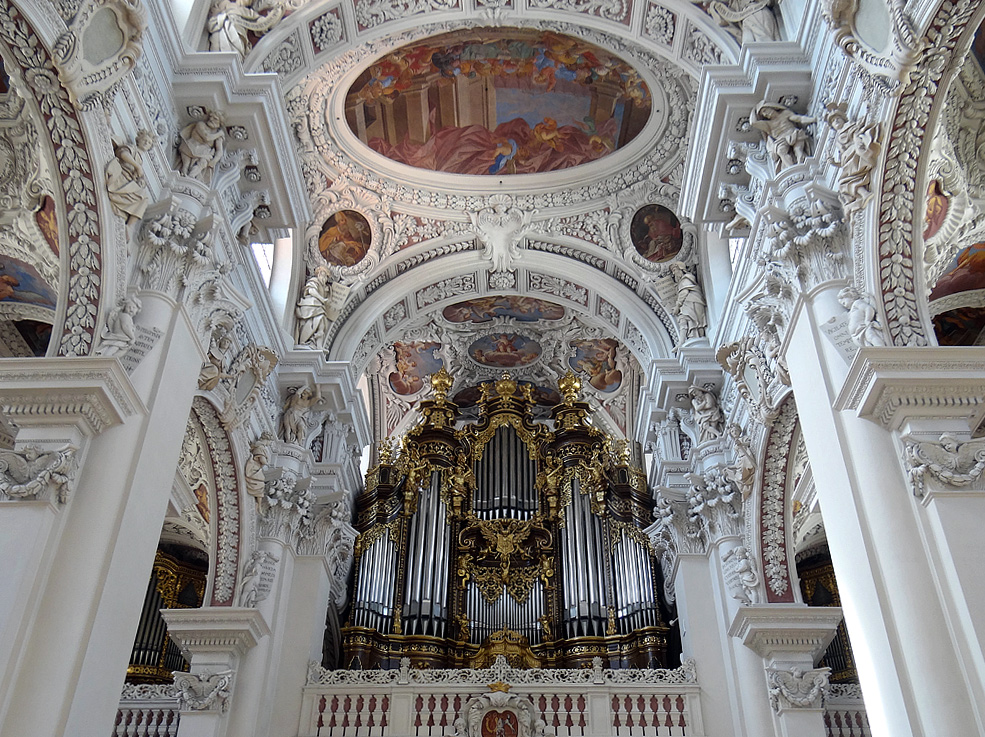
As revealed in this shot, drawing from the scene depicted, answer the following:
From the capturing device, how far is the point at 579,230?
584 inches

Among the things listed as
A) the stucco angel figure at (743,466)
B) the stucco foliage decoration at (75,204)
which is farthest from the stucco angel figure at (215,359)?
the stucco angel figure at (743,466)

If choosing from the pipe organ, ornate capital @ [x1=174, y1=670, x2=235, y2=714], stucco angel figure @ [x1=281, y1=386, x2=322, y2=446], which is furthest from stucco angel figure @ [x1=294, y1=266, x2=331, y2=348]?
ornate capital @ [x1=174, y1=670, x2=235, y2=714]

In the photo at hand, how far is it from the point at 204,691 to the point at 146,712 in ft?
4.53

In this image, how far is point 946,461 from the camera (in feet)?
21.4

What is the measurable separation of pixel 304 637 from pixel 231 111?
6708 mm

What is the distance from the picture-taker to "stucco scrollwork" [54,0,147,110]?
289 inches

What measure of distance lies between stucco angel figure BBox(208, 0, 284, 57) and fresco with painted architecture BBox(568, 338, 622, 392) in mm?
8814

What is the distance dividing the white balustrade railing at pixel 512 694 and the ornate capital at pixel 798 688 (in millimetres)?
1313

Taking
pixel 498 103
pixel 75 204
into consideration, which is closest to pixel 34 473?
pixel 75 204

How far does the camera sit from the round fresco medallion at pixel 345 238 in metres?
14.4

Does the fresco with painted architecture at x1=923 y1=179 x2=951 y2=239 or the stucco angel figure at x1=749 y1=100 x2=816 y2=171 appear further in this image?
the fresco with painted architecture at x1=923 y1=179 x2=951 y2=239

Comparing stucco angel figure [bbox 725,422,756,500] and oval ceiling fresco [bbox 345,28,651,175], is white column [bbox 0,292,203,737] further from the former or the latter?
stucco angel figure [bbox 725,422,756,500]

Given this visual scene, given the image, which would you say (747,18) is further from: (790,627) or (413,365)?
(413,365)

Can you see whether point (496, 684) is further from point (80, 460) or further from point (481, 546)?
point (80, 460)
